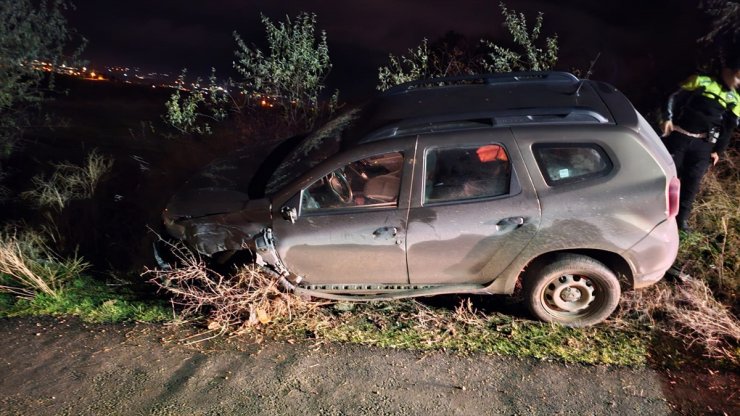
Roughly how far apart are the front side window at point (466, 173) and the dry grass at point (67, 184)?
512cm

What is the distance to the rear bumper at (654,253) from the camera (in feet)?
13.7

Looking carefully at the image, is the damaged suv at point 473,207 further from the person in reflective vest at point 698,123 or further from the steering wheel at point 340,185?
the person in reflective vest at point 698,123

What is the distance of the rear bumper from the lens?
4172mm

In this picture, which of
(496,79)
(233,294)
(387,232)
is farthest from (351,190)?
(496,79)

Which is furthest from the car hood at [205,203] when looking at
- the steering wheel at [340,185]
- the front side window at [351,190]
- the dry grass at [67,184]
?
the dry grass at [67,184]

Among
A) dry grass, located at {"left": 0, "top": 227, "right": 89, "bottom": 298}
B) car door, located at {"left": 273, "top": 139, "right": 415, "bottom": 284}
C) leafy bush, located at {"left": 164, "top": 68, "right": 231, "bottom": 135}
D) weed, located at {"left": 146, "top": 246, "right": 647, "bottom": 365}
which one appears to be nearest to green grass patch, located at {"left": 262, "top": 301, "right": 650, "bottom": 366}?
weed, located at {"left": 146, "top": 246, "right": 647, "bottom": 365}

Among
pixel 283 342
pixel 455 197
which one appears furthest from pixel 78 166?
pixel 455 197

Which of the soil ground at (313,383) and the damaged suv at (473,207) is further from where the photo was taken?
the damaged suv at (473,207)

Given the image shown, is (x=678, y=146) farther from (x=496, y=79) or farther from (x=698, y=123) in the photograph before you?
(x=496, y=79)

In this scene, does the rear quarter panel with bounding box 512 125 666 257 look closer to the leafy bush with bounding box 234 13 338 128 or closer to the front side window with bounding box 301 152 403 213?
the front side window with bounding box 301 152 403 213

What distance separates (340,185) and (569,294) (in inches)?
75.4

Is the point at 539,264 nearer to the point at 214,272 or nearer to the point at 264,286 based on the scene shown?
the point at 264,286

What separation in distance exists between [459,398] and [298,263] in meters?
1.52

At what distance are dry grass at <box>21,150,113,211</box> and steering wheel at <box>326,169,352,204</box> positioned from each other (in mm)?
4461
